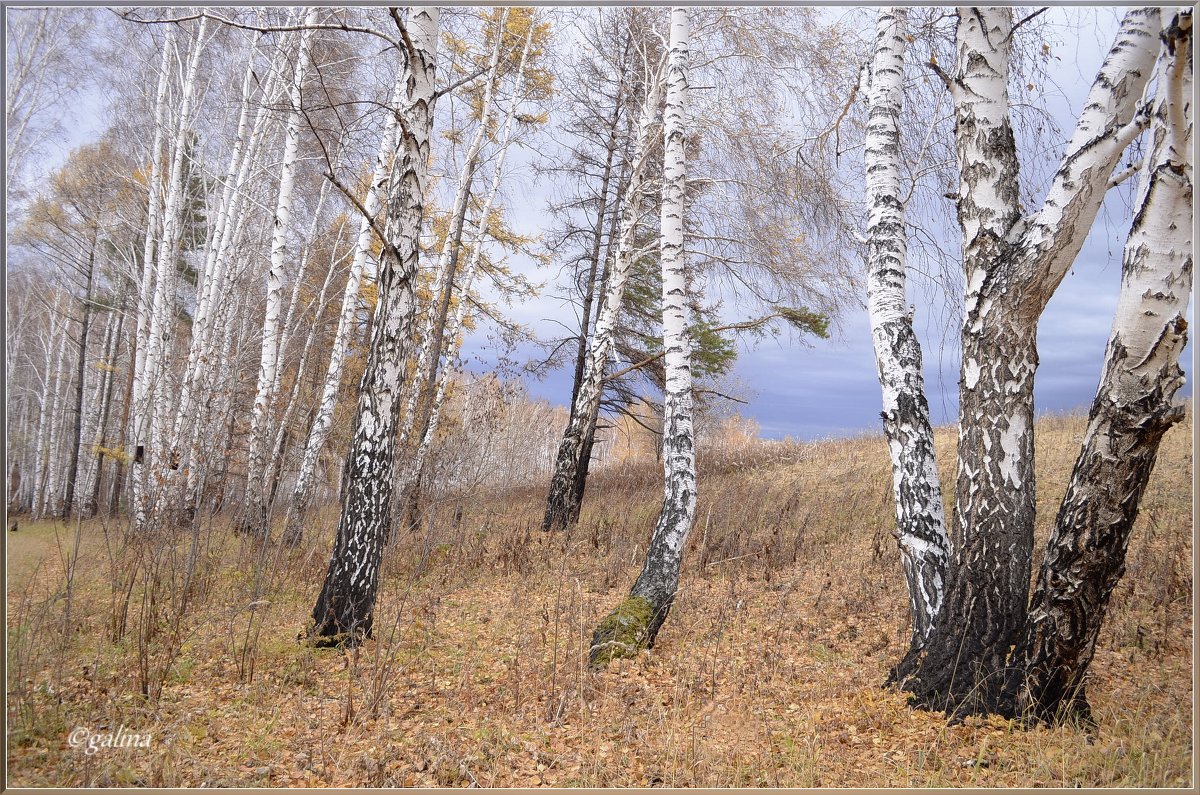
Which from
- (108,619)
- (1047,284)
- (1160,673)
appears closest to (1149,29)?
(1047,284)

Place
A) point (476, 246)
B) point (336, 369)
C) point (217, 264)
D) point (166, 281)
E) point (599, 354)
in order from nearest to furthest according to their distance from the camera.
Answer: point (336, 369), point (599, 354), point (217, 264), point (166, 281), point (476, 246)

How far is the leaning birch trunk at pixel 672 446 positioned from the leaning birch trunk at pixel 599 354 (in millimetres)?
2240

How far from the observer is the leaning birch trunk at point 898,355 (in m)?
3.20

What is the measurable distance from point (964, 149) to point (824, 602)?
333 centimetres

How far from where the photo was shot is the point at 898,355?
3.40 meters

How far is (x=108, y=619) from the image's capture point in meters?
3.83

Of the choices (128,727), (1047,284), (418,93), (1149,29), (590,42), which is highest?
(590,42)

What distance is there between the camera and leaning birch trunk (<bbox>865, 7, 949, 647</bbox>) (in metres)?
3.20

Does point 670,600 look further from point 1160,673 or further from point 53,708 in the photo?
point 53,708

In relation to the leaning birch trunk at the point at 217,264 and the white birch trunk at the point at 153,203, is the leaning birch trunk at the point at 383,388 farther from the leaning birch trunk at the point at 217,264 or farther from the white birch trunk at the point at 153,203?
the white birch trunk at the point at 153,203

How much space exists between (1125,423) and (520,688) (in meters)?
3.12

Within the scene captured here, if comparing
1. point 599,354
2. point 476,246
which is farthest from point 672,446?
point 476,246

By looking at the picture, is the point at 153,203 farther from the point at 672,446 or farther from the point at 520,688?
the point at 520,688

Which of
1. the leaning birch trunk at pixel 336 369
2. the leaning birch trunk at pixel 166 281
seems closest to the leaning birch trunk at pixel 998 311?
the leaning birch trunk at pixel 336 369
